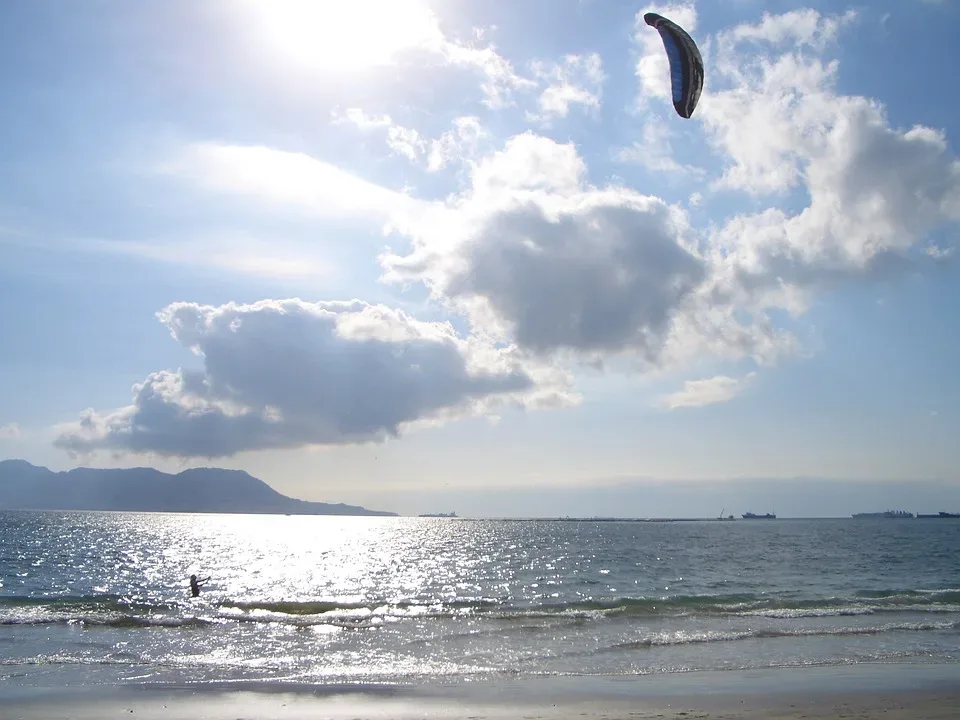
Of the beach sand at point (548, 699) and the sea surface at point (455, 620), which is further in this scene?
the sea surface at point (455, 620)

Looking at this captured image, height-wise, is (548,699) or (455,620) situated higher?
(548,699)

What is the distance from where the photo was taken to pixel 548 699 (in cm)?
1772

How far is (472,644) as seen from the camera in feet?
84.4

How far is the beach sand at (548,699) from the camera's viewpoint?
53.4 ft

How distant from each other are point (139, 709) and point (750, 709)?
1311 centimetres

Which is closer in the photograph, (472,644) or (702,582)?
(472,644)

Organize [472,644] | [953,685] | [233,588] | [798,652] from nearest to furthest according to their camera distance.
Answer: [953,685]
[798,652]
[472,644]
[233,588]

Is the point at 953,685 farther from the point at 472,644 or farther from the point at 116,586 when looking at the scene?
the point at 116,586

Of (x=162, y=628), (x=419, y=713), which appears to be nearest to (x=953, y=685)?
(x=419, y=713)

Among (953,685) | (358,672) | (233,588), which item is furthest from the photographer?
(233,588)

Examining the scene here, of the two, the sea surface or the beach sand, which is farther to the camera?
the sea surface

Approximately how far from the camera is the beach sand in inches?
641

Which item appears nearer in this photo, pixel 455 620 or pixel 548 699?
pixel 548 699

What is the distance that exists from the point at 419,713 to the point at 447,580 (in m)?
33.8
